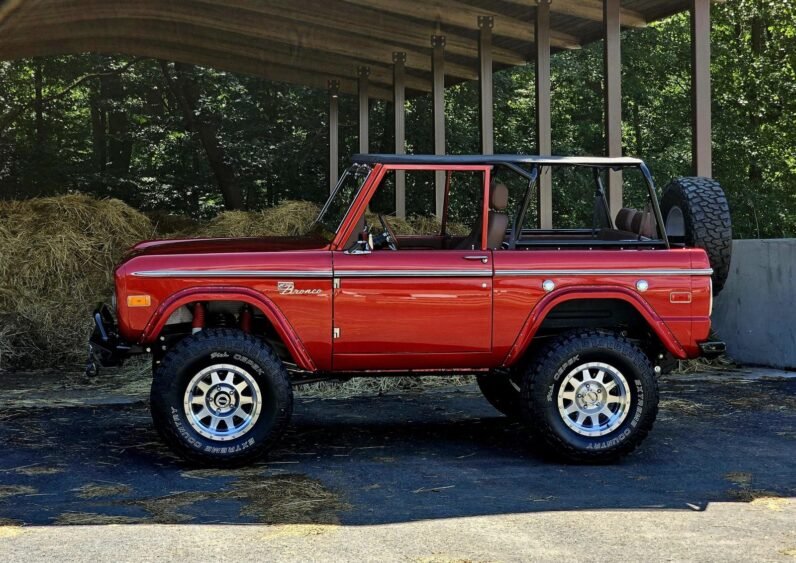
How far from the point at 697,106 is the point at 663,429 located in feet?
16.7

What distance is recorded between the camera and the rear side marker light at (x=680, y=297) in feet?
23.3

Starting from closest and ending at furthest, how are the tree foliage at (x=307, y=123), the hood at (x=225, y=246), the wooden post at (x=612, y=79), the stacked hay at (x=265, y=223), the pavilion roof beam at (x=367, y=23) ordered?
1. the hood at (x=225, y=246)
2. the stacked hay at (x=265, y=223)
3. the wooden post at (x=612, y=79)
4. the pavilion roof beam at (x=367, y=23)
5. the tree foliage at (x=307, y=123)

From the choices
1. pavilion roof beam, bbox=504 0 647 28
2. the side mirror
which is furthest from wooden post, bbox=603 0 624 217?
the side mirror

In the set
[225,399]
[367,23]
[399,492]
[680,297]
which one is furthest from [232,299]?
[367,23]

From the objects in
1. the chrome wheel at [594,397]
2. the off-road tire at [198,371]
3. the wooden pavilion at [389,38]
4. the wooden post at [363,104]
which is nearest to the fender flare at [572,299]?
the chrome wheel at [594,397]

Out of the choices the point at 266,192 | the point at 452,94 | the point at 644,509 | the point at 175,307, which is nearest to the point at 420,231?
the point at 175,307

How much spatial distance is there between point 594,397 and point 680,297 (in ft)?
2.75

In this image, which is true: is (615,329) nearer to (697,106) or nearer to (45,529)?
(45,529)

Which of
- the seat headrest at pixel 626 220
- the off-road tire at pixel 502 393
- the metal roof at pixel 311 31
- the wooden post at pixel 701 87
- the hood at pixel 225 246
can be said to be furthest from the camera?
the metal roof at pixel 311 31

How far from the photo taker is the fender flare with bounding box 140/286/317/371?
6762 mm

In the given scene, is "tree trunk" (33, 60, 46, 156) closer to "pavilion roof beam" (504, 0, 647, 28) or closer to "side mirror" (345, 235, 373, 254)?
"pavilion roof beam" (504, 0, 647, 28)

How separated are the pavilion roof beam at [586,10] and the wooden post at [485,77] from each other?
4.20 ft

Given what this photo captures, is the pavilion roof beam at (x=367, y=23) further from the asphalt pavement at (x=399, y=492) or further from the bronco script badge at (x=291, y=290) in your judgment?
the bronco script badge at (x=291, y=290)

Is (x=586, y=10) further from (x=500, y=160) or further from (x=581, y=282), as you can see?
(x=581, y=282)
